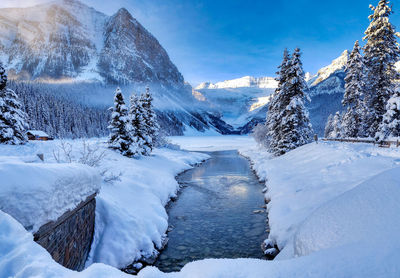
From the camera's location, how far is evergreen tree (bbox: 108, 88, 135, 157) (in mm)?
22870

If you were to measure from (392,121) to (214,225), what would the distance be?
15081mm

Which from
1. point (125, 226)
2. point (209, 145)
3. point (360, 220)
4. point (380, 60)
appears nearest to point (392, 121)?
point (380, 60)

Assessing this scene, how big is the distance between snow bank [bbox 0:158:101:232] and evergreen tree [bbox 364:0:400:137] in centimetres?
2724

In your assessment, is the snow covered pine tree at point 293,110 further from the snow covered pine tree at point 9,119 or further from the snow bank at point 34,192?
the snow covered pine tree at point 9,119

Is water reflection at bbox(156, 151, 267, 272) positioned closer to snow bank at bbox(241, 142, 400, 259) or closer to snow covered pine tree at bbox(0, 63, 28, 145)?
snow bank at bbox(241, 142, 400, 259)

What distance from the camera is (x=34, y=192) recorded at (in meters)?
3.47

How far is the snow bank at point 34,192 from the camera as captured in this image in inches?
126

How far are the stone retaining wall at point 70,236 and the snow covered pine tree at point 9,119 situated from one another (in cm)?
1558

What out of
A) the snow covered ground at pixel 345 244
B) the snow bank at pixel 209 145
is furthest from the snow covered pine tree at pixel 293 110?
the snow bank at pixel 209 145

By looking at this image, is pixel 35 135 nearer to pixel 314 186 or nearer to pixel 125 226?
pixel 125 226

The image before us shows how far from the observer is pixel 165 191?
16016 millimetres

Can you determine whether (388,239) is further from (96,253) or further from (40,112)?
(40,112)

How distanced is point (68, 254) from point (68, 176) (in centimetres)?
197

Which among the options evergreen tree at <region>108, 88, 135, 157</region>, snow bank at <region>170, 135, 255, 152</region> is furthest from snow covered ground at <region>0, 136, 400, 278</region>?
snow bank at <region>170, 135, 255, 152</region>
